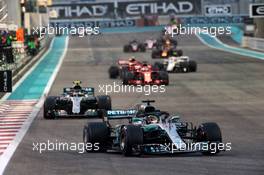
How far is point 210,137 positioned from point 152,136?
1.13 m

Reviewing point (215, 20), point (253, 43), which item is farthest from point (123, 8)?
point (253, 43)

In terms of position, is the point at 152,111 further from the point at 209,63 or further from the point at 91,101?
the point at 209,63

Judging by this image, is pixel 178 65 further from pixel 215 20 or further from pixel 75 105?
pixel 215 20

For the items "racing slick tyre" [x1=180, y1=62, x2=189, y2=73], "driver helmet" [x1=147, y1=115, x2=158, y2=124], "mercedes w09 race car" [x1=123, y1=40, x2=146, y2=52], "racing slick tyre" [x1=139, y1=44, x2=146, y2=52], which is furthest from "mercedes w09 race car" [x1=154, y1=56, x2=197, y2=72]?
"driver helmet" [x1=147, y1=115, x2=158, y2=124]

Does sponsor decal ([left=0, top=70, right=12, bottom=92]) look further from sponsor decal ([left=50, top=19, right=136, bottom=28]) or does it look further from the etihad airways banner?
the etihad airways banner

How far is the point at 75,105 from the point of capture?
2262 cm

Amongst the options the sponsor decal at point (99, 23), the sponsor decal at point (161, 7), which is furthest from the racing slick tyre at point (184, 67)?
the sponsor decal at point (161, 7)

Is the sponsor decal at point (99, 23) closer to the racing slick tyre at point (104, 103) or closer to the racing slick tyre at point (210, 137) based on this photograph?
the racing slick tyre at point (104, 103)

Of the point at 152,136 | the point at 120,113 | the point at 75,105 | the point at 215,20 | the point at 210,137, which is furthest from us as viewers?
the point at 215,20

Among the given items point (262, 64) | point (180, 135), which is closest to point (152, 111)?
point (180, 135)

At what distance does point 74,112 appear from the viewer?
891 inches

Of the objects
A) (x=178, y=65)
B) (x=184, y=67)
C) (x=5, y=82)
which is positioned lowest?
(x=184, y=67)

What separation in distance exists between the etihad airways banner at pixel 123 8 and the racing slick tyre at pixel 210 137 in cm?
9601

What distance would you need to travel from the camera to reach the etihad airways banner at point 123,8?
11100 cm
